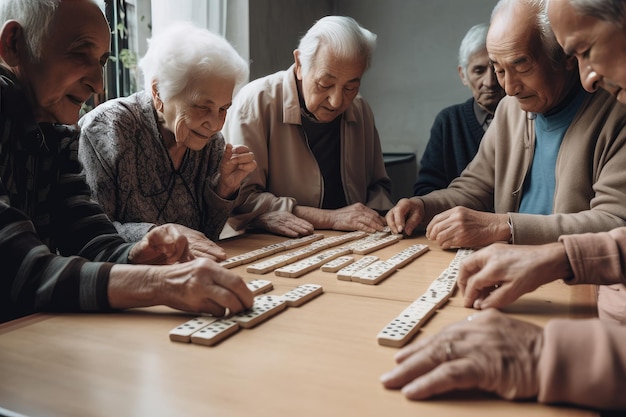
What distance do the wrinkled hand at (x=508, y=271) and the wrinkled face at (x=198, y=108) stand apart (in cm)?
128

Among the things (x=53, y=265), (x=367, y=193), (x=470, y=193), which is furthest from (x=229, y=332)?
(x=367, y=193)

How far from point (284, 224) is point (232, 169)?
340 millimetres

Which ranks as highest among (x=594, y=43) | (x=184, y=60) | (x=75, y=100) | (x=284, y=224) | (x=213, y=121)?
(x=594, y=43)

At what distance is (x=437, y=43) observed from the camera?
5.66 metres

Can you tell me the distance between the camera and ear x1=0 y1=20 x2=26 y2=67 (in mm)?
1518

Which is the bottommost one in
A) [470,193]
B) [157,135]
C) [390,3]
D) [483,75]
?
[470,193]

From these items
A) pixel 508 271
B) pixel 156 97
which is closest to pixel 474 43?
pixel 156 97

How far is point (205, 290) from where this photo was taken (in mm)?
1284

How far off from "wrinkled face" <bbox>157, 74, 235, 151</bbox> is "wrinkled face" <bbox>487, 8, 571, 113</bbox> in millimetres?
1090

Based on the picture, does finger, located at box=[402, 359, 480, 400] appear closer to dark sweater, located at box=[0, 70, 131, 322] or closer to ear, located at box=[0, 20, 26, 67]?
dark sweater, located at box=[0, 70, 131, 322]

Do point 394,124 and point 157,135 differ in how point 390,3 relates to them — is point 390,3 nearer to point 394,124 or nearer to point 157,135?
point 394,124

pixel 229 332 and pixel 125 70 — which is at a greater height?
pixel 125 70

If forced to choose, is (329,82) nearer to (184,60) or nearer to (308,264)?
(184,60)

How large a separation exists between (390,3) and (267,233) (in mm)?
4115
